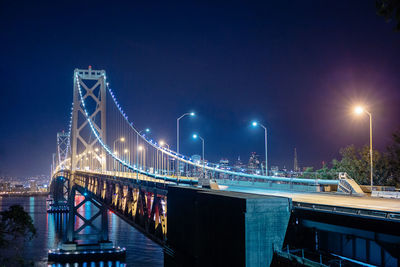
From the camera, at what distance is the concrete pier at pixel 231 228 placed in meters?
12.1

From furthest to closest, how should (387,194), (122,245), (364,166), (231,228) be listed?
(122,245) → (364,166) → (387,194) → (231,228)

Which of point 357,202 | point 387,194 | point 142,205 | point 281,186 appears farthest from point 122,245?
point 357,202

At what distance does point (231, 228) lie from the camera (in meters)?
12.8

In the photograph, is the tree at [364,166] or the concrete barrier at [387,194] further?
the tree at [364,166]

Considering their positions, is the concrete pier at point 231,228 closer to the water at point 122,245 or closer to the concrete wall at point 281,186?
the concrete wall at point 281,186

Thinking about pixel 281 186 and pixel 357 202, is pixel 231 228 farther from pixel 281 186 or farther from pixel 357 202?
pixel 281 186

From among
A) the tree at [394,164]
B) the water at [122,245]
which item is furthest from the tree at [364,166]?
the water at [122,245]

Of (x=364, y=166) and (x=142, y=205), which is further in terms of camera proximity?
(x=364, y=166)

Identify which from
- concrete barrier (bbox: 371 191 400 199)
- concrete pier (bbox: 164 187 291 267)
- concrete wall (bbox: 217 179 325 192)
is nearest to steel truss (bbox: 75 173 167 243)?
concrete pier (bbox: 164 187 291 267)

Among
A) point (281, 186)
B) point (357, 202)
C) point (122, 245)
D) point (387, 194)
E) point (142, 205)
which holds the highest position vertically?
point (357, 202)

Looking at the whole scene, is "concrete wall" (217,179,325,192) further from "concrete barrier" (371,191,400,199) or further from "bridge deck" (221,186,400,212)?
"bridge deck" (221,186,400,212)

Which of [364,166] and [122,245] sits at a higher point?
[364,166]

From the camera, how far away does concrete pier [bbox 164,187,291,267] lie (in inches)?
475

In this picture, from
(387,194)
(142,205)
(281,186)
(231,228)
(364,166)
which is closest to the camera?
(231,228)
